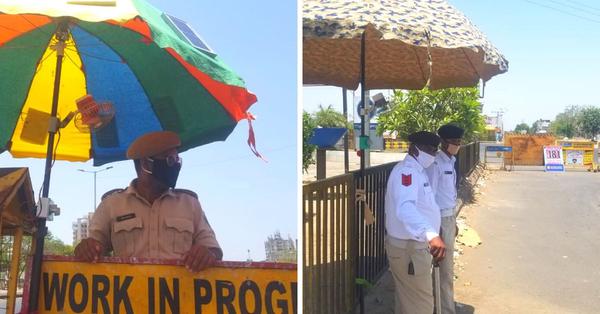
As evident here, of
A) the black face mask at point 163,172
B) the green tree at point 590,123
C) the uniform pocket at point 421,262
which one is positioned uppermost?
the green tree at point 590,123

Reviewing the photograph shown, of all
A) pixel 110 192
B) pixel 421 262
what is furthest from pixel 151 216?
pixel 421 262

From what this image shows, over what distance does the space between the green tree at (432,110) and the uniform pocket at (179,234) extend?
561 inches

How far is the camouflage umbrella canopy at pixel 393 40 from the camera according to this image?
392 centimetres

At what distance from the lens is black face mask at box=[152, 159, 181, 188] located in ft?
11.3

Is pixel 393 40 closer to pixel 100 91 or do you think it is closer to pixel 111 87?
pixel 111 87

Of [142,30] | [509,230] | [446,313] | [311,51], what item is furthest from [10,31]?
[509,230]

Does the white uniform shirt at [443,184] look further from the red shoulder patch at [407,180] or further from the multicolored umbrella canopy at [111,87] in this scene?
the multicolored umbrella canopy at [111,87]

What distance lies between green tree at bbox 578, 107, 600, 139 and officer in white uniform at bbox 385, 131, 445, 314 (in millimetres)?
89970

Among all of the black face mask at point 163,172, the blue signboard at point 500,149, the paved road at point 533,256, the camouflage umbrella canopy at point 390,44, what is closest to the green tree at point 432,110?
the paved road at point 533,256

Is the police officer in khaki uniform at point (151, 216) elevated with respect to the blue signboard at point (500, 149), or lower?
lower

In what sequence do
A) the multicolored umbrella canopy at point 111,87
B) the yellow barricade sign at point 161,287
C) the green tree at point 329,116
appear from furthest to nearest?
the green tree at point 329,116
the multicolored umbrella canopy at point 111,87
the yellow barricade sign at point 161,287

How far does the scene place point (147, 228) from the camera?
11.2 ft

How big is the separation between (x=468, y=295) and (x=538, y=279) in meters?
1.19

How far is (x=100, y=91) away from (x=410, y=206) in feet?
8.09
